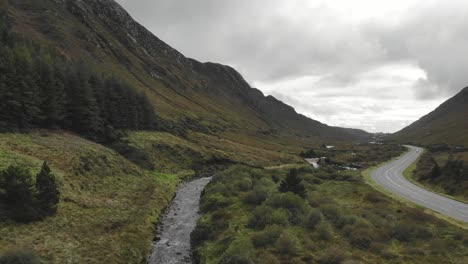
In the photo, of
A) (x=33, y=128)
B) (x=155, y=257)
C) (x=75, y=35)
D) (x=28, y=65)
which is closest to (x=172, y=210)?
(x=155, y=257)

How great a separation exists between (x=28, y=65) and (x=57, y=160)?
22565mm

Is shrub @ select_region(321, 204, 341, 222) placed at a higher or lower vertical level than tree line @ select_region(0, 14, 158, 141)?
lower

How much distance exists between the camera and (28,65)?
5175cm

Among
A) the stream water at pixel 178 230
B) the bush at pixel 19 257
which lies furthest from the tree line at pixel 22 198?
the stream water at pixel 178 230

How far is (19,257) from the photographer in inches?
737

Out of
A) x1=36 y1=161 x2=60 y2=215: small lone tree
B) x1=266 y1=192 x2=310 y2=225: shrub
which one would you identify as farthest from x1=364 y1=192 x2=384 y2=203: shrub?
x1=36 y1=161 x2=60 y2=215: small lone tree

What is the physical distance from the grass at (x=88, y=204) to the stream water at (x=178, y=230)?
3.74 feet

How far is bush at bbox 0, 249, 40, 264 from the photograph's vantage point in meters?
18.3

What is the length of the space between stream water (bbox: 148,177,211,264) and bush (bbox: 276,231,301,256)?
7455mm

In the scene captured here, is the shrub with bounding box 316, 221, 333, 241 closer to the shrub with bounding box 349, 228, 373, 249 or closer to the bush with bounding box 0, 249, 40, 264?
the shrub with bounding box 349, 228, 373, 249

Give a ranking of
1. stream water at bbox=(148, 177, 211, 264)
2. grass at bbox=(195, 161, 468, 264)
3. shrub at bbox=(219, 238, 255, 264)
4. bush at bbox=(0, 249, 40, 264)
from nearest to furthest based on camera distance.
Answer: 1. bush at bbox=(0, 249, 40, 264)
2. shrub at bbox=(219, 238, 255, 264)
3. grass at bbox=(195, 161, 468, 264)
4. stream water at bbox=(148, 177, 211, 264)

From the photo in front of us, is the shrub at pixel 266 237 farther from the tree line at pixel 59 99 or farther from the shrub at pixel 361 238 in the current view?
the tree line at pixel 59 99

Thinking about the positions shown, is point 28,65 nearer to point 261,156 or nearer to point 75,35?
point 261,156

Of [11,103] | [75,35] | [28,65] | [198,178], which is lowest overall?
[198,178]
